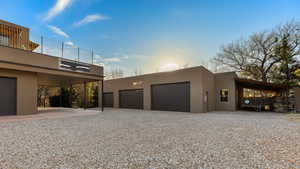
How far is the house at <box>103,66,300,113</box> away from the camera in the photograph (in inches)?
414

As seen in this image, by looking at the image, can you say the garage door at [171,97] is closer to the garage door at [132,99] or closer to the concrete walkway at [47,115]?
the garage door at [132,99]

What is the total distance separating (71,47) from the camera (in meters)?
9.95

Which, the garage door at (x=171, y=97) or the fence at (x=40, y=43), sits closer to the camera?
the fence at (x=40, y=43)

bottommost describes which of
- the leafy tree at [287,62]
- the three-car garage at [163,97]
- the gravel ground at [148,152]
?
the gravel ground at [148,152]

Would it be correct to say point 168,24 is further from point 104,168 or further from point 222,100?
point 104,168

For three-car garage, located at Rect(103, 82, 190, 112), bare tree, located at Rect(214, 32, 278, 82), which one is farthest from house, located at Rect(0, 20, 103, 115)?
bare tree, located at Rect(214, 32, 278, 82)

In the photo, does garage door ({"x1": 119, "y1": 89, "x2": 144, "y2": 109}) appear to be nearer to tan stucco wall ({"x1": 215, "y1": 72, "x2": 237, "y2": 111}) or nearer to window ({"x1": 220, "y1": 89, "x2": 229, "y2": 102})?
tan stucco wall ({"x1": 215, "y1": 72, "x2": 237, "y2": 111})

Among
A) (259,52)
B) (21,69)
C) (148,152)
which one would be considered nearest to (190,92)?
(148,152)

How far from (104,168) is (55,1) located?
36.3ft

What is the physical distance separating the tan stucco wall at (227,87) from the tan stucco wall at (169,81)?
11.2ft

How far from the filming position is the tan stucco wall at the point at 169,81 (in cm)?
1024

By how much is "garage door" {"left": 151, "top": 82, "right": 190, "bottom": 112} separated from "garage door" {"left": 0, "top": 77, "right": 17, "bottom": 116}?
925 cm

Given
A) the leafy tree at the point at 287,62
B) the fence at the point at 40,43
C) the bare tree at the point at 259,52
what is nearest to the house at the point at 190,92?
the leafy tree at the point at 287,62

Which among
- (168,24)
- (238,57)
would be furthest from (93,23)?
(238,57)
